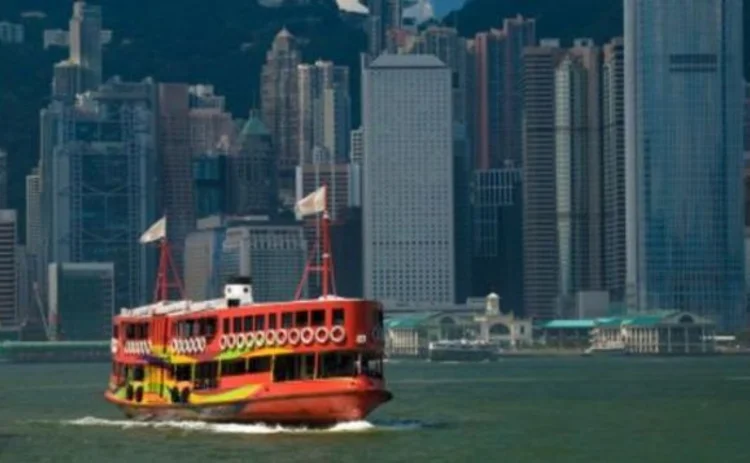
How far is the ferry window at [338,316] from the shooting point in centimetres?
10069

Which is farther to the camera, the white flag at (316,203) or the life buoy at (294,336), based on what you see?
the white flag at (316,203)

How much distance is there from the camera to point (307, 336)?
101250 mm

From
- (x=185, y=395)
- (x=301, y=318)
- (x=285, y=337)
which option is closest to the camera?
(x=301, y=318)

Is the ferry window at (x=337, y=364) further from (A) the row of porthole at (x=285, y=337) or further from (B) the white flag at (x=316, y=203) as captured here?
(B) the white flag at (x=316, y=203)

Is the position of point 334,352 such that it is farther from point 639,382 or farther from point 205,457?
point 639,382

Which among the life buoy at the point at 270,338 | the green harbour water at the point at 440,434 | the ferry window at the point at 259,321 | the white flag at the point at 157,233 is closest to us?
the green harbour water at the point at 440,434

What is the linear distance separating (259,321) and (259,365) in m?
1.55

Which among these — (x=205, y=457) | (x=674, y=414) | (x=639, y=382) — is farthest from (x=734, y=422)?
(x=639, y=382)

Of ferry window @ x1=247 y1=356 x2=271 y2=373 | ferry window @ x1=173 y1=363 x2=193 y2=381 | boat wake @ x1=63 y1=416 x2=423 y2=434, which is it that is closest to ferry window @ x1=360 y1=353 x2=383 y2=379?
boat wake @ x1=63 y1=416 x2=423 y2=434

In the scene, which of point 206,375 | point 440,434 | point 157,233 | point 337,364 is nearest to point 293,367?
point 337,364

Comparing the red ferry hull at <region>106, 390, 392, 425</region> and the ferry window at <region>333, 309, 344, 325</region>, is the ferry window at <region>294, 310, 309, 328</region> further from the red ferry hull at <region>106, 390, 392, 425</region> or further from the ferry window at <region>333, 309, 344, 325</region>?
the red ferry hull at <region>106, 390, 392, 425</region>

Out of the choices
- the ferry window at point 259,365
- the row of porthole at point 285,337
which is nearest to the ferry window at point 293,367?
the ferry window at point 259,365

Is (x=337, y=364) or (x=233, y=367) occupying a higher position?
(x=337, y=364)

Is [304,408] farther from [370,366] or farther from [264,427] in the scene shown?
[370,366]
